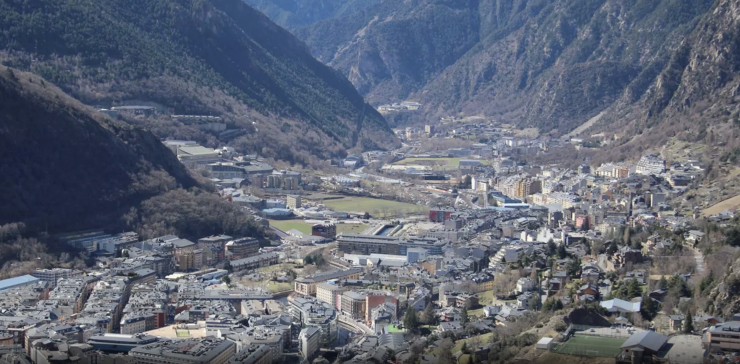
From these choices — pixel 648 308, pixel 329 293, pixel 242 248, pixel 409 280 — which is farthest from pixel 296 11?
pixel 648 308

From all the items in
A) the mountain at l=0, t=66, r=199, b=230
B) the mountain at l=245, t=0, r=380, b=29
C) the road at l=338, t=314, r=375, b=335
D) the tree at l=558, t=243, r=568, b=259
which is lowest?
the road at l=338, t=314, r=375, b=335

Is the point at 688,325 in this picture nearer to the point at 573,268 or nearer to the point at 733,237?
the point at 733,237

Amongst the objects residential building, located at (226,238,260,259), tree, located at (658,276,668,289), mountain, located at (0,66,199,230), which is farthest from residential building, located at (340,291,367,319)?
mountain, located at (0,66,199,230)

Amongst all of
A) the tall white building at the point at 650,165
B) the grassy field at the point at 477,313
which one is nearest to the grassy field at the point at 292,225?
the tall white building at the point at 650,165

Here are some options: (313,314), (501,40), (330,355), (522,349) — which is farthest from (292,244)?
(501,40)

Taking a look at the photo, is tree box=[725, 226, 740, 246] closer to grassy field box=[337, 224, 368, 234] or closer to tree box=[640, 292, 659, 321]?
tree box=[640, 292, 659, 321]

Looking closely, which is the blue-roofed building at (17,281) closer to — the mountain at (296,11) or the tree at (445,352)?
the tree at (445,352)

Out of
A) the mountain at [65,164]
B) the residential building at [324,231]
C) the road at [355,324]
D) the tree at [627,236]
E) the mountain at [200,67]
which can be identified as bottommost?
the road at [355,324]
